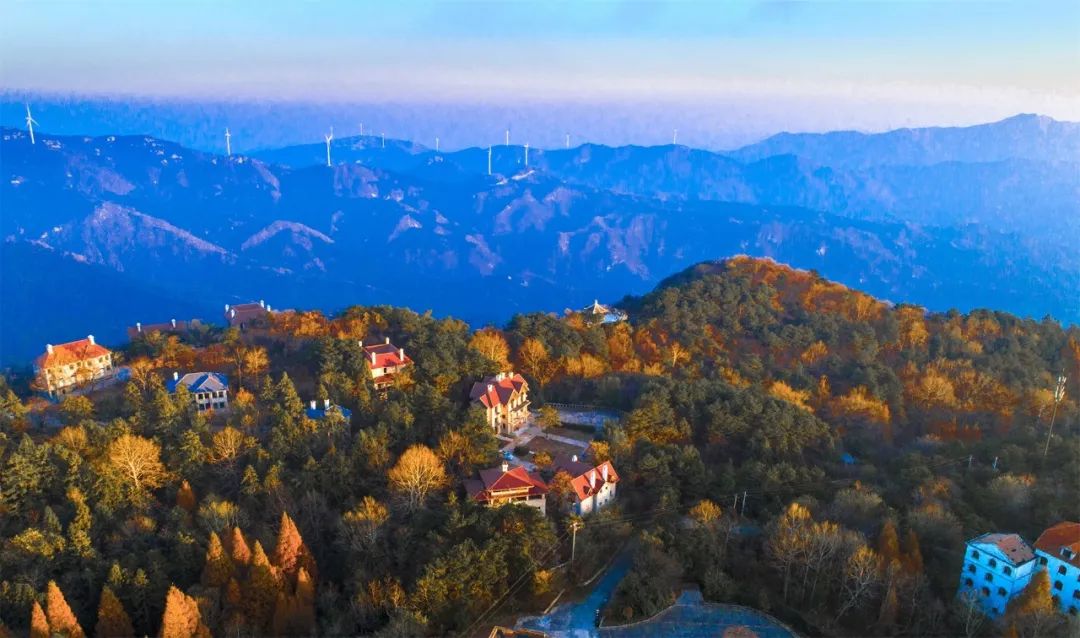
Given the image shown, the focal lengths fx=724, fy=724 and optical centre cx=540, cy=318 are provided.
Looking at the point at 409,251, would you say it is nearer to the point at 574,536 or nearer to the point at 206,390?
the point at 206,390

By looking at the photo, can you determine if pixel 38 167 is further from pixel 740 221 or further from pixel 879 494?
pixel 879 494

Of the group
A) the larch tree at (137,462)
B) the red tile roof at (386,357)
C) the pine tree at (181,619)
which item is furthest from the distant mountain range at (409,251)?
the pine tree at (181,619)

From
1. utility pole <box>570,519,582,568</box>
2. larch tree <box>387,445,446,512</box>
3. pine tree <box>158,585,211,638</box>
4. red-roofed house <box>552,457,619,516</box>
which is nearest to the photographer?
pine tree <box>158,585,211,638</box>

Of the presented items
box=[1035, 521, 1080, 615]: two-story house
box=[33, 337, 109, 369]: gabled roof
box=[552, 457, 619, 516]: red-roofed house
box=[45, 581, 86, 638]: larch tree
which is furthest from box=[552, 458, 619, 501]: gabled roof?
box=[33, 337, 109, 369]: gabled roof

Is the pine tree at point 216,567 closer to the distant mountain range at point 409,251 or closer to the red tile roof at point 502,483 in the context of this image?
the red tile roof at point 502,483

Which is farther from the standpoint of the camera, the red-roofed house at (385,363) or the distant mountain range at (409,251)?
the distant mountain range at (409,251)

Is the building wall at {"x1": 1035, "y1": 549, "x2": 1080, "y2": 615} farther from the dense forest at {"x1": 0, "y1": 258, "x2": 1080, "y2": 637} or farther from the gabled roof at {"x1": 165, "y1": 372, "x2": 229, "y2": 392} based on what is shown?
the gabled roof at {"x1": 165, "y1": 372, "x2": 229, "y2": 392}
